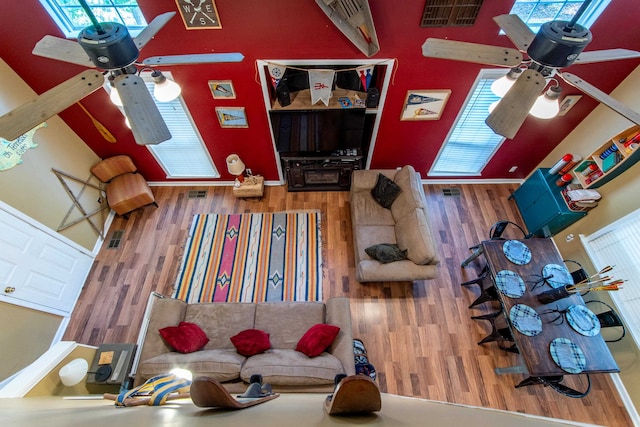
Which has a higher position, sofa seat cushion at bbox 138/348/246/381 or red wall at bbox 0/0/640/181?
red wall at bbox 0/0/640/181

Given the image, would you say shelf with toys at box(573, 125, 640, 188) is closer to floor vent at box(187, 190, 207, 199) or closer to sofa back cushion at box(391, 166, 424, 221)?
sofa back cushion at box(391, 166, 424, 221)

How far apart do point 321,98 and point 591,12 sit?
111 inches

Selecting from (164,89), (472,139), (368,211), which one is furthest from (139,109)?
(472,139)

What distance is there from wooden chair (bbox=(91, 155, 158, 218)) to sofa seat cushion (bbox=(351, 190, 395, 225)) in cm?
331

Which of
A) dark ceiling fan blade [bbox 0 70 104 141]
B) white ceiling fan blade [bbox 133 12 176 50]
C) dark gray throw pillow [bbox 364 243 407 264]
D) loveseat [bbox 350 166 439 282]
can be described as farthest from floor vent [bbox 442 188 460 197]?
dark ceiling fan blade [bbox 0 70 104 141]

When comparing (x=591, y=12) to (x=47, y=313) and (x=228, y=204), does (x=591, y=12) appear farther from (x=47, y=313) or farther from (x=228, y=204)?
(x=47, y=313)

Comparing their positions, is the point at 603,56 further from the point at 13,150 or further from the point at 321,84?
the point at 13,150

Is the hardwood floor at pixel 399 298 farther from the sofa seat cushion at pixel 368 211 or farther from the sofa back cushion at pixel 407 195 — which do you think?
the sofa back cushion at pixel 407 195

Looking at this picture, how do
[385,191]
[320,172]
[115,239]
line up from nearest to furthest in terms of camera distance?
1. [385,191]
2. [115,239]
3. [320,172]

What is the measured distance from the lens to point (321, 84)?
3.60 metres

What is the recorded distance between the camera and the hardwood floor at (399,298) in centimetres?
339

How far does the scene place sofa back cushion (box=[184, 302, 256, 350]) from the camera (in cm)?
332

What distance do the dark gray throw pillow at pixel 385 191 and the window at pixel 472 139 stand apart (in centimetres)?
112

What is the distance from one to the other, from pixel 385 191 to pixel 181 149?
328 centimetres
